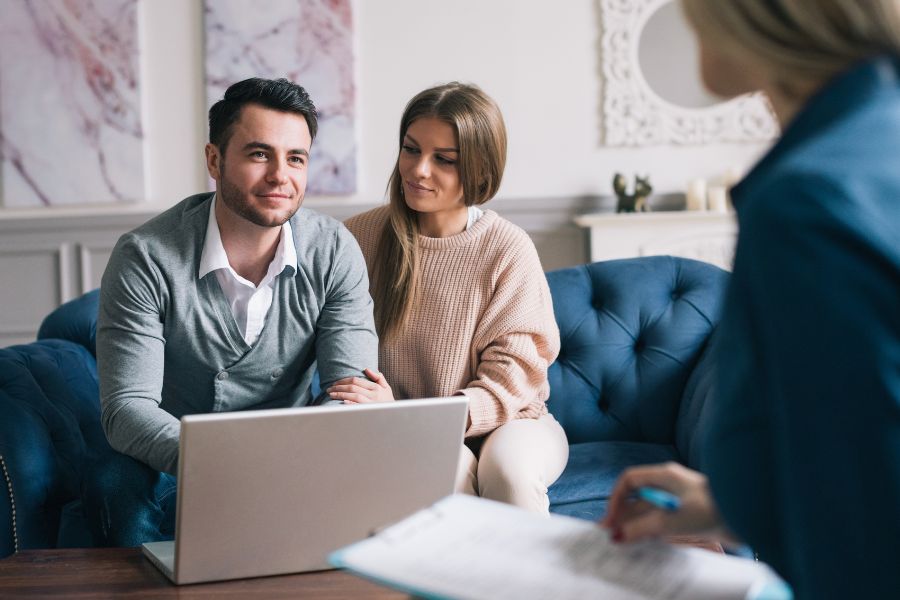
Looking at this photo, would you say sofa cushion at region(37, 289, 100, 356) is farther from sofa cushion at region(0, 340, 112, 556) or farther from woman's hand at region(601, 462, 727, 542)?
woman's hand at region(601, 462, 727, 542)

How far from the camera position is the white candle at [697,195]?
3875mm

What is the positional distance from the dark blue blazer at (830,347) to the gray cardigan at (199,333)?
1.20 metres

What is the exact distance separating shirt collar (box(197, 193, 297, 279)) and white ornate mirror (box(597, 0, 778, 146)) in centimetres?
242

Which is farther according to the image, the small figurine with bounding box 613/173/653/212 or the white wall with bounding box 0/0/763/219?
the white wall with bounding box 0/0/763/219

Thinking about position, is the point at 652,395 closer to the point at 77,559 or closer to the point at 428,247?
the point at 428,247

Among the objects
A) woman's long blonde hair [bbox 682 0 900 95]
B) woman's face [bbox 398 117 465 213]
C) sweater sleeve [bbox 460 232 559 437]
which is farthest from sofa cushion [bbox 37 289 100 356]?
woman's long blonde hair [bbox 682 0 900 95]

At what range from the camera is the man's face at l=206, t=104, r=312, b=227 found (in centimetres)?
182

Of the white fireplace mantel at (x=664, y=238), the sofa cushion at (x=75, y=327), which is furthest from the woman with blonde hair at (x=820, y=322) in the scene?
the white fireplace mantel at (x=664, y=238)

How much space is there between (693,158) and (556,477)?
2.37m

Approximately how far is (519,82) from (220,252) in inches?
98.1

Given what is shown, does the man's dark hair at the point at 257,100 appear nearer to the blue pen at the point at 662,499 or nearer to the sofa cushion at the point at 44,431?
the sofa cushion at the point at 44,431

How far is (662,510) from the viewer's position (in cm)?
77

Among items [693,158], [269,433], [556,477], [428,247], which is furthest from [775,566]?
[693,158]

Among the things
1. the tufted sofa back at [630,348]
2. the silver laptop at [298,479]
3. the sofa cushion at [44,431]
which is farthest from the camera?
the tufted sofa back at [630,348]
